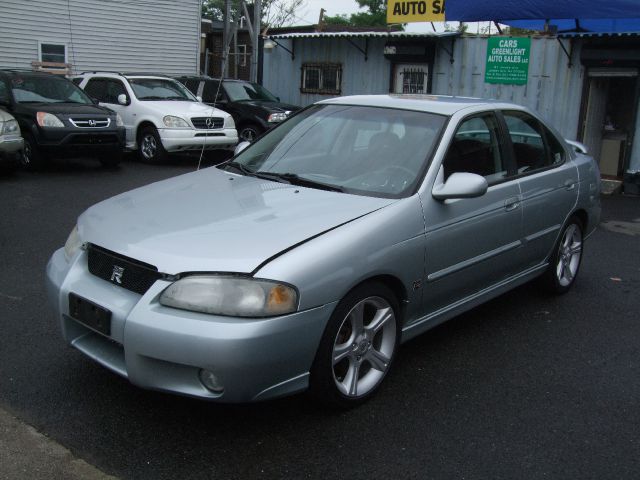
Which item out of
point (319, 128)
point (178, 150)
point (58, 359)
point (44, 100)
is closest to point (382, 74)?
point (178, 150)

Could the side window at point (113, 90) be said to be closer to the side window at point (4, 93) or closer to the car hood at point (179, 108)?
the car hood at point (179, 108)

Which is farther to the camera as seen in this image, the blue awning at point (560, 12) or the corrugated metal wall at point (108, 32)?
the corrugated metal wall at point (108, 32)

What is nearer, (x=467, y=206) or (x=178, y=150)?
(x=467, y=206)

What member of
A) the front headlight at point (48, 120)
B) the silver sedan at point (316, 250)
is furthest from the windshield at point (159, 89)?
the silver sedan at point (316, 250)

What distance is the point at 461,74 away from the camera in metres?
14.7

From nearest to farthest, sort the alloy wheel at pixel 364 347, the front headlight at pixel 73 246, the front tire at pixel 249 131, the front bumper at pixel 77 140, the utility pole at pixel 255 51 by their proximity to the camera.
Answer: the alloy wheel at pixel 364 347, the front headlight at pixel 73 246, the front bumper at pixel 77 140, the front tire at pixel 249 131, the utility pole at pixel 255 51

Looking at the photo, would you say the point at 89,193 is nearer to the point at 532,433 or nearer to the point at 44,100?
the point at 44,100

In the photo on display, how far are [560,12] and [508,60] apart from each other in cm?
323

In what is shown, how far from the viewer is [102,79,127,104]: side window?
14047 millimetres

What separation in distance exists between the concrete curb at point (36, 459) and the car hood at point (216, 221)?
3.09 feet

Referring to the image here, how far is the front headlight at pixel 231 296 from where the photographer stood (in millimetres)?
3135

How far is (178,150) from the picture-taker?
43.5 feet

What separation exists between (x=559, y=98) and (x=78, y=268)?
11638mm

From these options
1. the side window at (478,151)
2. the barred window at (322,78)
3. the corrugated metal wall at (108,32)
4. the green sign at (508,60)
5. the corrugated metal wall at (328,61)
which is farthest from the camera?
the corrugated metal wall at (108,32)
